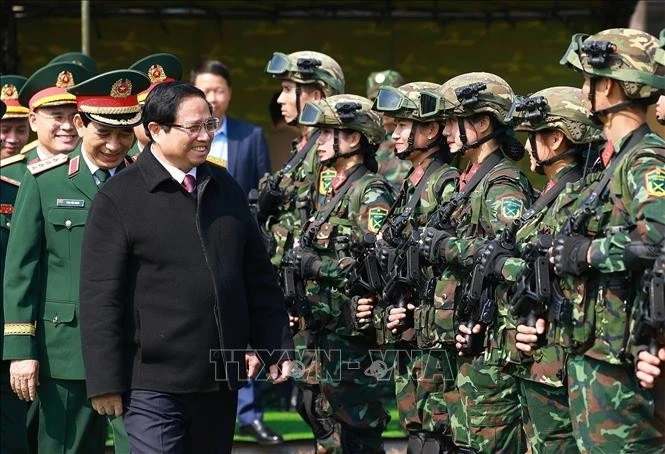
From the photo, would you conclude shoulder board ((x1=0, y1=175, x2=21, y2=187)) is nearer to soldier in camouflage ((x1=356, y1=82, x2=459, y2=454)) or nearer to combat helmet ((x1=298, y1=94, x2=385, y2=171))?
combat helmet ((x1=298, y1=94, x2=385, y2=171))

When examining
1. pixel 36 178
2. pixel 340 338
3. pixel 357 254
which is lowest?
pixel 340 338

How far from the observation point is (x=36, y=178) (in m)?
7.59

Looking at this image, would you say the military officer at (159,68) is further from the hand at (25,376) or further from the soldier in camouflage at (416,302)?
the hand at (25,376)

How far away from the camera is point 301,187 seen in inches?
381

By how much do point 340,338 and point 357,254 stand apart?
2.01ft

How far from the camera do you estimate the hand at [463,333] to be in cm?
729

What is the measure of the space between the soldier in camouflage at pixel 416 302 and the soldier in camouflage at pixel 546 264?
940 millimetres

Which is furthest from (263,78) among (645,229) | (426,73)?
(645,229)

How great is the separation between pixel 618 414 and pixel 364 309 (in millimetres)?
2868

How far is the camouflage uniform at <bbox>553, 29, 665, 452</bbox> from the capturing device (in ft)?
18.9

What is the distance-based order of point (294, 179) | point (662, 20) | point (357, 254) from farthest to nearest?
point (662, 20) → point (294, 179) → point (357, 254)

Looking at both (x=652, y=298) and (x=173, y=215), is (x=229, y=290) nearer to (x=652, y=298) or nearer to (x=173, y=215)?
(x=173, y=215)

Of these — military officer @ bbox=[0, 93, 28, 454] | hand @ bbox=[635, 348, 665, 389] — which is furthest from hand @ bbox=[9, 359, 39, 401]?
hand @ bbox=[635, 348, 665, 389]

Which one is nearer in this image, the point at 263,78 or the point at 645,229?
the point at 645,229
